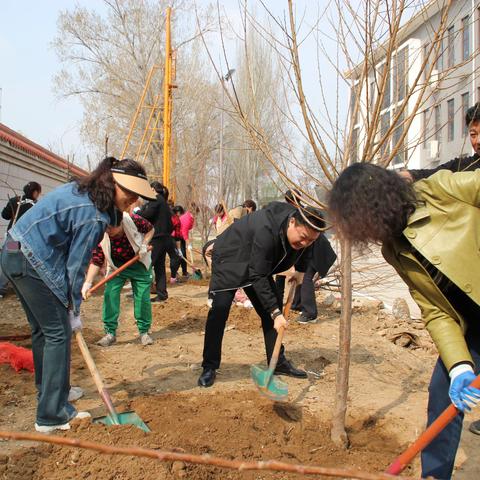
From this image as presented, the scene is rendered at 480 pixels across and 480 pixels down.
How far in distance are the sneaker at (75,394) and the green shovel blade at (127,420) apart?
2.23ft

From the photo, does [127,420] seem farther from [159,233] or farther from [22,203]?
[22,203]

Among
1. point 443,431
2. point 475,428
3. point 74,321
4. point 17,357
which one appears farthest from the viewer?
point 17,357

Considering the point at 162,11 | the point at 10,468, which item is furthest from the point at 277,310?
the point at 162,11

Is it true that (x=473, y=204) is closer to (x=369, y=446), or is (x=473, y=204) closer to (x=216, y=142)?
(x=369, y=446)

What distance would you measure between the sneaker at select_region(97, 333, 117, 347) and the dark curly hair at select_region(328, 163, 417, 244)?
3.97 meters

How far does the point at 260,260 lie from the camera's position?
3.85 metres

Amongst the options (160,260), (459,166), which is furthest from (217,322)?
(160,260)

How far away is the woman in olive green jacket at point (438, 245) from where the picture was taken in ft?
6.44

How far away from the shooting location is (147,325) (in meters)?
5.53

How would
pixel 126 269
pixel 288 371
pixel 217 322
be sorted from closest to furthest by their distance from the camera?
pixel 217 322, pixel 288 371, pixel 126 269

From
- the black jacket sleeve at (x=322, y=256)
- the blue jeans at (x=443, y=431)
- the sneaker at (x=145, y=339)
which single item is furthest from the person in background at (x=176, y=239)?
the blue jeans at (x=443, y=431)

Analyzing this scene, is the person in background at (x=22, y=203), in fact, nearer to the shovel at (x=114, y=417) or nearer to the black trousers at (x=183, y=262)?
the black trousers at (x=183, y=262)

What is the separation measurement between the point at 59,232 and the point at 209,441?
1554 mm

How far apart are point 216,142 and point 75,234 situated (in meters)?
16.8
